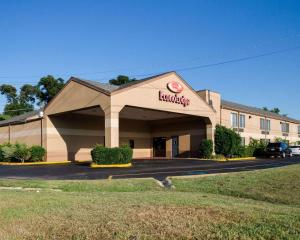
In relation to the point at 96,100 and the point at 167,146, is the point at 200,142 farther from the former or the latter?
the point at 96,100

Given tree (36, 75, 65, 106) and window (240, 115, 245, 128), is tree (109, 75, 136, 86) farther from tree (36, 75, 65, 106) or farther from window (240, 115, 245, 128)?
window (240, 115, 245, 128)

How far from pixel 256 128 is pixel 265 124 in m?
3.25

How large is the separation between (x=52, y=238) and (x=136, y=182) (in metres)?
8.23

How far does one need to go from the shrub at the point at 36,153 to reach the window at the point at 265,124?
2830 centimetres

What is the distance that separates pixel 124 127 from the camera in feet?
127

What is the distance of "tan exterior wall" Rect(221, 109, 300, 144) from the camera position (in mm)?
39781

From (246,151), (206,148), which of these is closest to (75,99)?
(206,148)

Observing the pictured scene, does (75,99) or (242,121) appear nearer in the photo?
(75,99)

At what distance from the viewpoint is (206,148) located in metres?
33.7

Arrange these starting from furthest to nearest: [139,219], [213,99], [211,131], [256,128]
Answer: [256,128] → [213,99] → [211,131] → [139,219]

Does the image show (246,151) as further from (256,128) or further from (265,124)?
(265,124)

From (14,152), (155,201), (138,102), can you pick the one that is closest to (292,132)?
(138,102)

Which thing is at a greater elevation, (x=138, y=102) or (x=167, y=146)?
(x=138, y=102)

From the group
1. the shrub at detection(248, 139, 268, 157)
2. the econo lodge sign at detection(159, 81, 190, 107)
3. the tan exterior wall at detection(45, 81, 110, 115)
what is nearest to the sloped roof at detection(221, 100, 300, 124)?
the shrub at detection(248, 139, 268, 157)
